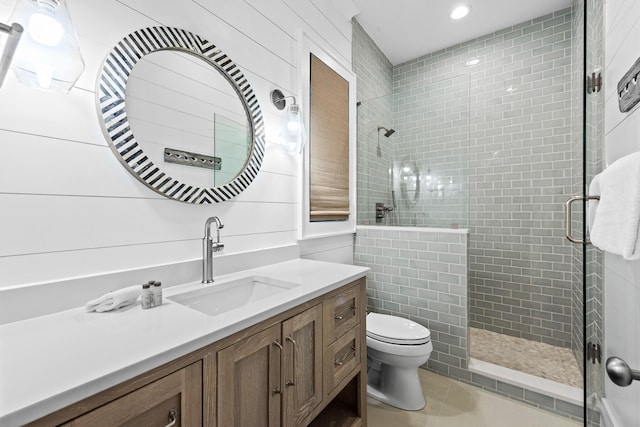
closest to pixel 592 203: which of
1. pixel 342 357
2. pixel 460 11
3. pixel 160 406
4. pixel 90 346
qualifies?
pixel 342 357

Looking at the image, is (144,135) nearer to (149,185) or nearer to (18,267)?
(149,185)

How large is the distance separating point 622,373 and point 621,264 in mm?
545

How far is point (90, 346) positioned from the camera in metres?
0.66

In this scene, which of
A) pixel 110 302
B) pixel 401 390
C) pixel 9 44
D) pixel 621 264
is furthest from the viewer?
pixel 401 390

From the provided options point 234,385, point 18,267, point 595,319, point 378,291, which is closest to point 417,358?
point 378,291

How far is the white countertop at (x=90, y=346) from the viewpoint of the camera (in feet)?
1.63

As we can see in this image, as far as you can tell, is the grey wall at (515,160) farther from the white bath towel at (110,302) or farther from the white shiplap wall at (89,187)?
the white bath towel at (110,302)

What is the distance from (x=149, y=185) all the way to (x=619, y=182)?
1545 millimetres

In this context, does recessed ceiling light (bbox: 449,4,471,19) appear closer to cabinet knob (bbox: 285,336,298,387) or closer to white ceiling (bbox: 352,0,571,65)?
white ceiling (bbox: 352,0,571,65)

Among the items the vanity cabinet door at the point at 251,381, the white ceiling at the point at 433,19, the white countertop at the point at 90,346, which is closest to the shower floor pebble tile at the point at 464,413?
the vanity cabinet door at the point at 251,381

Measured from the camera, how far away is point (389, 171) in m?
2.64

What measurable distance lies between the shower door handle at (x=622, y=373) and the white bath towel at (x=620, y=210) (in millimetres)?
256

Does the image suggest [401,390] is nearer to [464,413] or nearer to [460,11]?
[464,413]

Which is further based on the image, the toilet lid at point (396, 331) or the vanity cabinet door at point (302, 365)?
the toilet lid at point (396, 331)
